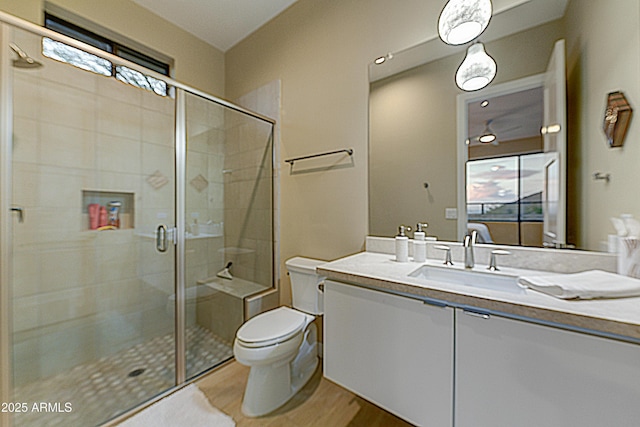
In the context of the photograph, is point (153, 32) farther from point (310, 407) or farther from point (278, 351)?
point (310, 407)

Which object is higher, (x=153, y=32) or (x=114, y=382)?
(x=153, y=32)

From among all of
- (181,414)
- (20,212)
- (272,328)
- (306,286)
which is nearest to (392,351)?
(272,328)

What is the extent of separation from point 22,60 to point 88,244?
1.07 m

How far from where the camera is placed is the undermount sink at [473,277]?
111 centimetres

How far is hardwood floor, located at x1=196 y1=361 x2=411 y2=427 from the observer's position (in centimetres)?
138

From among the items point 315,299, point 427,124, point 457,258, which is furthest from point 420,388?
point 427,124

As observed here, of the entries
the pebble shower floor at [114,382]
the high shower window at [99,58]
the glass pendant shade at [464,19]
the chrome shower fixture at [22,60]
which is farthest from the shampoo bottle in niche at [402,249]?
the chrome shower fixture at [22,60]

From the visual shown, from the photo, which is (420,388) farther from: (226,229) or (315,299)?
(226,229)

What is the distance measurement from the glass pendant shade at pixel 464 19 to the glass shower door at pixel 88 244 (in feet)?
5.89

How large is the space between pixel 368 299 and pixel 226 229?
5.16 feet

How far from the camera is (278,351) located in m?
1.43

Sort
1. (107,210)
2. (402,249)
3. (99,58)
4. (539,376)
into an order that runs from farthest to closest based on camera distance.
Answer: (107,210) → (99,58) → (402,249) → (539,376)

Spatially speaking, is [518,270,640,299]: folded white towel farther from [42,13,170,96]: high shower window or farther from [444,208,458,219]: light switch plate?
[42,13,170,96]: high shower window

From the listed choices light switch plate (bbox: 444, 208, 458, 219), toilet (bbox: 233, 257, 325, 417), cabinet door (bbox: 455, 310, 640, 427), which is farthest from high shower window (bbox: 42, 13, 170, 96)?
cabinet door (bbox: 455, 310, 640, 427)
